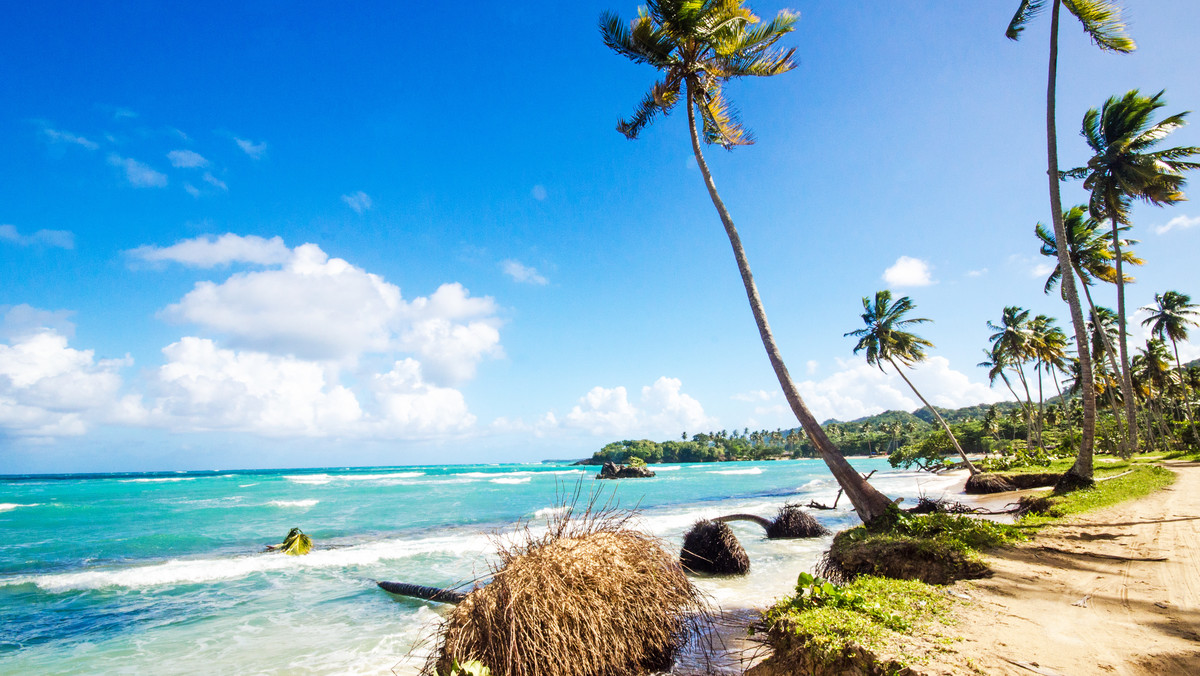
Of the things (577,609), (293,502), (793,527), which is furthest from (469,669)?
(293,502)

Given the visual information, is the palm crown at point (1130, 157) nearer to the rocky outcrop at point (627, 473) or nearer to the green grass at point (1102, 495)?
the green grass at point (1102, 495)

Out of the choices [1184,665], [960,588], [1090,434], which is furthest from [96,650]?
[1090,434]

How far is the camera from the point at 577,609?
4.54 m

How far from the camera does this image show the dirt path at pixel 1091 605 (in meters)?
3.63

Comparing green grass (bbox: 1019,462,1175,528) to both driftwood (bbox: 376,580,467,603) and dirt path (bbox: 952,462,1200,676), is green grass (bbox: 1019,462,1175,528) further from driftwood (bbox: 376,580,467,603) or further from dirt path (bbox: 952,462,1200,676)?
driftwood (bbox: 376,580,467,603)

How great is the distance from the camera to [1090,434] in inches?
461

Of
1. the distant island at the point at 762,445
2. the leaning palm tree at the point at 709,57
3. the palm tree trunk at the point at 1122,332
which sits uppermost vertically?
the leaning palm tree at the point at 709,57

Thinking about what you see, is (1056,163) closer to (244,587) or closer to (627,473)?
(244,587)

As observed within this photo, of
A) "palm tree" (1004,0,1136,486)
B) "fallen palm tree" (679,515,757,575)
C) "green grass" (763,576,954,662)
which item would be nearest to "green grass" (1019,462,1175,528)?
"palm tree" (1004,0,1136,486)

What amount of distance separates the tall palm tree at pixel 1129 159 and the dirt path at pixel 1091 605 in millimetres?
16001

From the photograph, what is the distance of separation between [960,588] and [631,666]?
3.76 m

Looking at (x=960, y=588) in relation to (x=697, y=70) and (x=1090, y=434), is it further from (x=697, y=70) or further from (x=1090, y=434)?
(x=697, y=70)

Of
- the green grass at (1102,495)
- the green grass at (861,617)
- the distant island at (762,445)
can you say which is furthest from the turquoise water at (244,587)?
the distant island at (762,445)

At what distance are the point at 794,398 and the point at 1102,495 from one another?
7.82 metres
